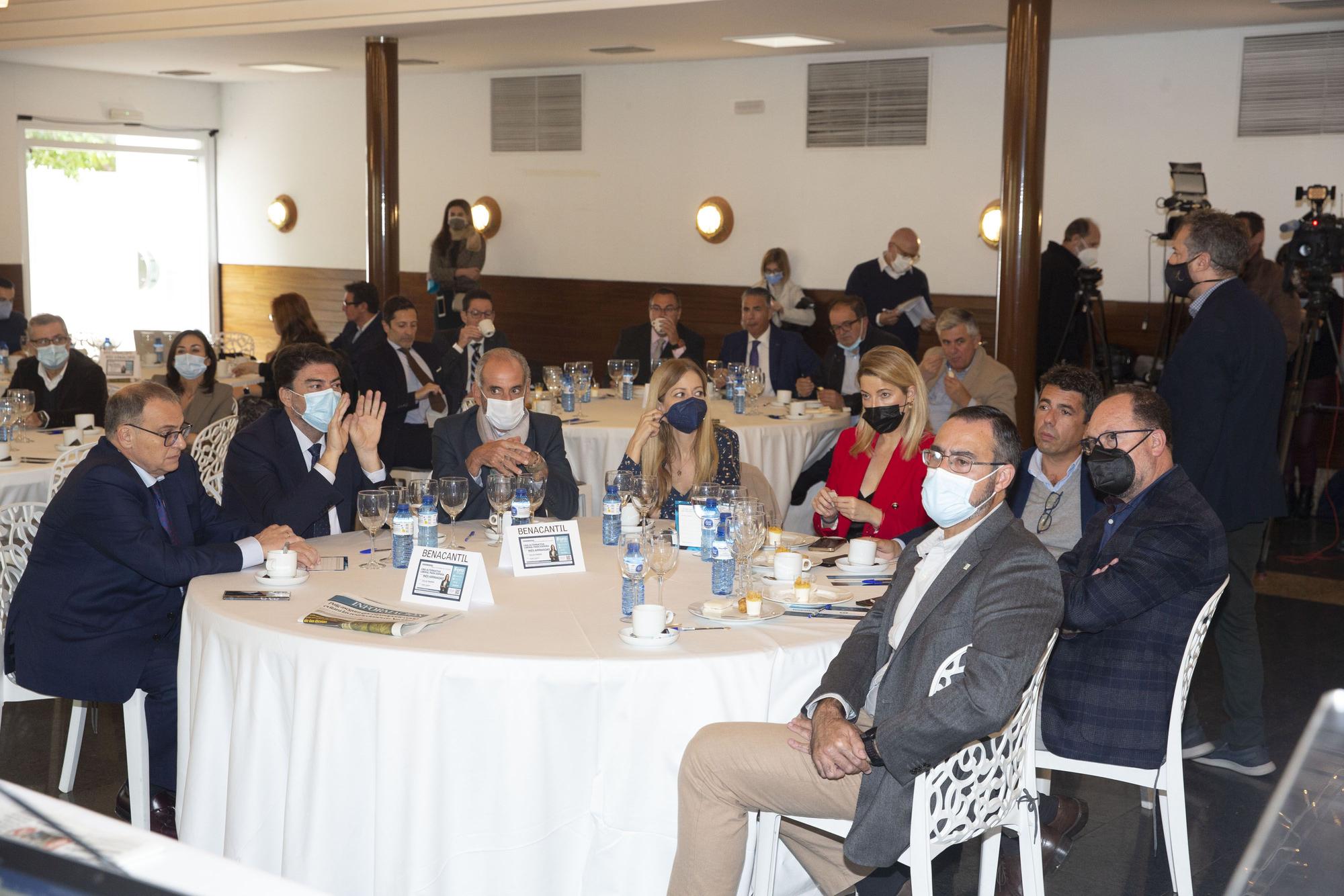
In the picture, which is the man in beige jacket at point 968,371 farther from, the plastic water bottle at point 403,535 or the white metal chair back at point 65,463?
the white metal chair back at point 65,463

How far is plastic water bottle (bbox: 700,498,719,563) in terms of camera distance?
12.0ft

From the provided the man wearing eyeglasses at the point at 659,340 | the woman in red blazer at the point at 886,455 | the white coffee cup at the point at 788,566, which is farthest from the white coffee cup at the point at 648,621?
the man wearing eyeglasses at the point at 659,340

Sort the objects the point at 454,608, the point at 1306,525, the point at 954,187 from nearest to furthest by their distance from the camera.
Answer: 1. the point at 454,608
2. the point at 1306,525
3. the point at 954,187

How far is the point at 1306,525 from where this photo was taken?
856cm

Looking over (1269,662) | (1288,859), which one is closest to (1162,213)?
(1269,662)

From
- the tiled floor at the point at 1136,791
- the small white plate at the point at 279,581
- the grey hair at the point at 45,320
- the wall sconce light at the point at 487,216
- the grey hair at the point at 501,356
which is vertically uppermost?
the wall sconce light at the point at 487,216

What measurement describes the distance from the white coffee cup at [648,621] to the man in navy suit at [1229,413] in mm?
2419

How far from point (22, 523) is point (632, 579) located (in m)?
2.19

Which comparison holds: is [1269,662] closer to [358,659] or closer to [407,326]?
[358,659]

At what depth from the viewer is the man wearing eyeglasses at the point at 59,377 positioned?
712 cm

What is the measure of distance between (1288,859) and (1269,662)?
486cm

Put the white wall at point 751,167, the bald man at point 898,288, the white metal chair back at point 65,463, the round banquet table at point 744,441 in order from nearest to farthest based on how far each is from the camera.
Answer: the white metal chair back at point 65,463 < the round banquet table at point 744,441 < the white wall at point 751,167 < the bald man at point 898,288

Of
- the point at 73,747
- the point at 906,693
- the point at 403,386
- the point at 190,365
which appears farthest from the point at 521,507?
the point at 403,386

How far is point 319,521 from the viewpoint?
4.30m
